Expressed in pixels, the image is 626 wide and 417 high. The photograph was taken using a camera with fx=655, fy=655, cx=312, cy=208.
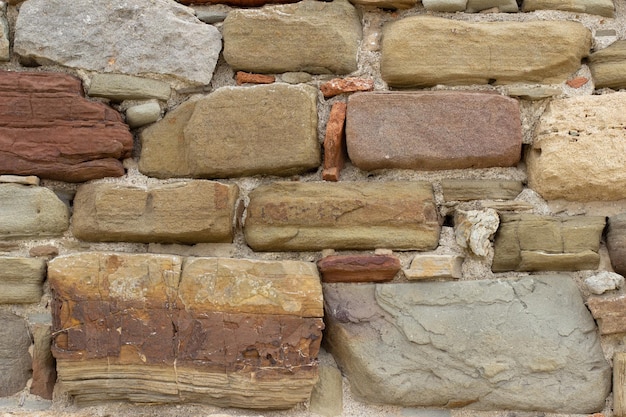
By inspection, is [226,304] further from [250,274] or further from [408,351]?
[408,351]

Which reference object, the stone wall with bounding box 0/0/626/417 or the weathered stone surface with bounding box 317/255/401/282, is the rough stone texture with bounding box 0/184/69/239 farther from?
the weathered stone surface with bounding box 317/255/401/282

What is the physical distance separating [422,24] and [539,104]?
0.36 m

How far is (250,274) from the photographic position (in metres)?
1.53

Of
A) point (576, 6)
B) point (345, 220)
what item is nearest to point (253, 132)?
point (345, 220)

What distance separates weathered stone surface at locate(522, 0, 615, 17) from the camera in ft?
5.50

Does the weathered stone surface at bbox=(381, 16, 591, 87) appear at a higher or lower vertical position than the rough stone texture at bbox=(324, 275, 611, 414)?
higher

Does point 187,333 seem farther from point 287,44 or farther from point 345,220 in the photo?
point 287,44

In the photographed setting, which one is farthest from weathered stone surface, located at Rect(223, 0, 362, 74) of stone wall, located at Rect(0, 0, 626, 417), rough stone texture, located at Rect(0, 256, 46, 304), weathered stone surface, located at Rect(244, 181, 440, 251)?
rough stone texture, located at Rect(0, 256, 46, 304)

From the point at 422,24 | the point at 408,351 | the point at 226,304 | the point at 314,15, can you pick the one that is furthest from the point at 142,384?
the point at 422,24

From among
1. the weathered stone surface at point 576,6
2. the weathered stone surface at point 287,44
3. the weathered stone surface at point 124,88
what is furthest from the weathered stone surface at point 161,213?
the weathered stone surface at point 576,6

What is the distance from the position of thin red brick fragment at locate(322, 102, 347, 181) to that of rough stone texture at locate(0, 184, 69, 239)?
0.67m

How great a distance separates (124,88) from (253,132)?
13.7 inches

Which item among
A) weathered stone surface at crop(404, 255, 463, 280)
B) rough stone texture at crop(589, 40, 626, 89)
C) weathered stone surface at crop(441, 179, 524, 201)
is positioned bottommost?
weathered stone surface at crop(404, 255, 463, 280)

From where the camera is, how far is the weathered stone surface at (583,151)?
1.56 m
